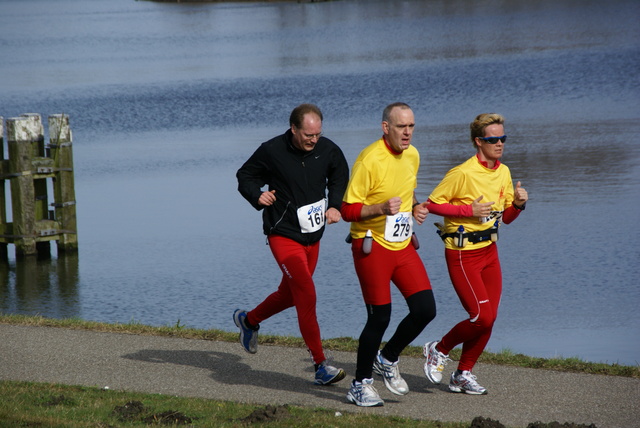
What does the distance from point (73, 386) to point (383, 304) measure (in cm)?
229

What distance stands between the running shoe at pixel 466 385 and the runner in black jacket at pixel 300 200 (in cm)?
80

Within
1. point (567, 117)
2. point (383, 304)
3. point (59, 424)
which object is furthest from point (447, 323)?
point (567, 117)

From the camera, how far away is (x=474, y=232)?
7070 mm

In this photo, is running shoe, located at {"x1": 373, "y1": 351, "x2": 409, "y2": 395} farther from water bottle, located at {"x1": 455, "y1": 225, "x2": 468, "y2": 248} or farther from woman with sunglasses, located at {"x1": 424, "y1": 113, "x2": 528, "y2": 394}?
water bottle, located at {"x1": 455, "y1": 225, "x2": 468, "y2": 248}

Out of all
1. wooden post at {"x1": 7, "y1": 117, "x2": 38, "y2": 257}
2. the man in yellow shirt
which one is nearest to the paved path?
the man in yellow shirt

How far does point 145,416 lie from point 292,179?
6.17 feet

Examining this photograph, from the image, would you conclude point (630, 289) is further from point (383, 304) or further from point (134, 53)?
point (134, 53)

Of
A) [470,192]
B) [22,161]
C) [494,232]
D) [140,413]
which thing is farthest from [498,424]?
[22,161]

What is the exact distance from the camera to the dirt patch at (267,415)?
6391 mm

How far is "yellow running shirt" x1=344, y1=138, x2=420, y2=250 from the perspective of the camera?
681 cm

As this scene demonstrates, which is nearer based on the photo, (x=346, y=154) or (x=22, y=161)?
(x=22, y=161)

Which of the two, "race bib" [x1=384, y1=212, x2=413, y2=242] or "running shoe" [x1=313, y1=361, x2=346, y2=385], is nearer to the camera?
"race bib" [x1=384, y1=212, x2=413, y2=242]

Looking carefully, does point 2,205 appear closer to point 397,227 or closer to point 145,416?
point 145,416

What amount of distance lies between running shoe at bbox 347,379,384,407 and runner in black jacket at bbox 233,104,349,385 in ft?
1.40
